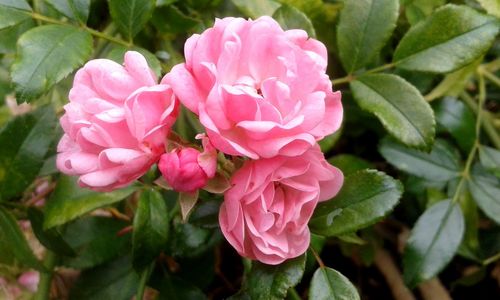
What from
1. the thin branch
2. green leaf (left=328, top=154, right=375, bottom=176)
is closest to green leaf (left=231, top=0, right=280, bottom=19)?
green leaf (left=328, top=154, right=375, bottom=176)

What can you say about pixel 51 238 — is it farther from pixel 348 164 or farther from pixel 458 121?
pixel 458 121

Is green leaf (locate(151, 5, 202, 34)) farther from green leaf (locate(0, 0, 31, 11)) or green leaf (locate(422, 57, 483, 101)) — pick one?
green leaf (locate(422, 57, 483, 101))

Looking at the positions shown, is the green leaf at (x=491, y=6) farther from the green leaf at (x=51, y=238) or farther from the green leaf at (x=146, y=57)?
the green leaf at (x=51, y=238)

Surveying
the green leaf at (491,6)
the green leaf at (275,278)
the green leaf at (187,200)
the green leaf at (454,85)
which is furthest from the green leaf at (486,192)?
the green leaf at (187,200)

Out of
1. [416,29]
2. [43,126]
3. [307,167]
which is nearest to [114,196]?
[43,126]

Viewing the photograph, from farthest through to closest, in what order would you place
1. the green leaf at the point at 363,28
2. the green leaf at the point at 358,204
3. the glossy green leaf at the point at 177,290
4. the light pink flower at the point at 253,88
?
1. the glossy green leaf at the point at 177,290
2. the green leaf at the point at 363,28
3. the green leaf at the point at 358,204
4. the light pink flower at the point at 253,88

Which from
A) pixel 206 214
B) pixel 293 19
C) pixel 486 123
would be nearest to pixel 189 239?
pixel 206 214
